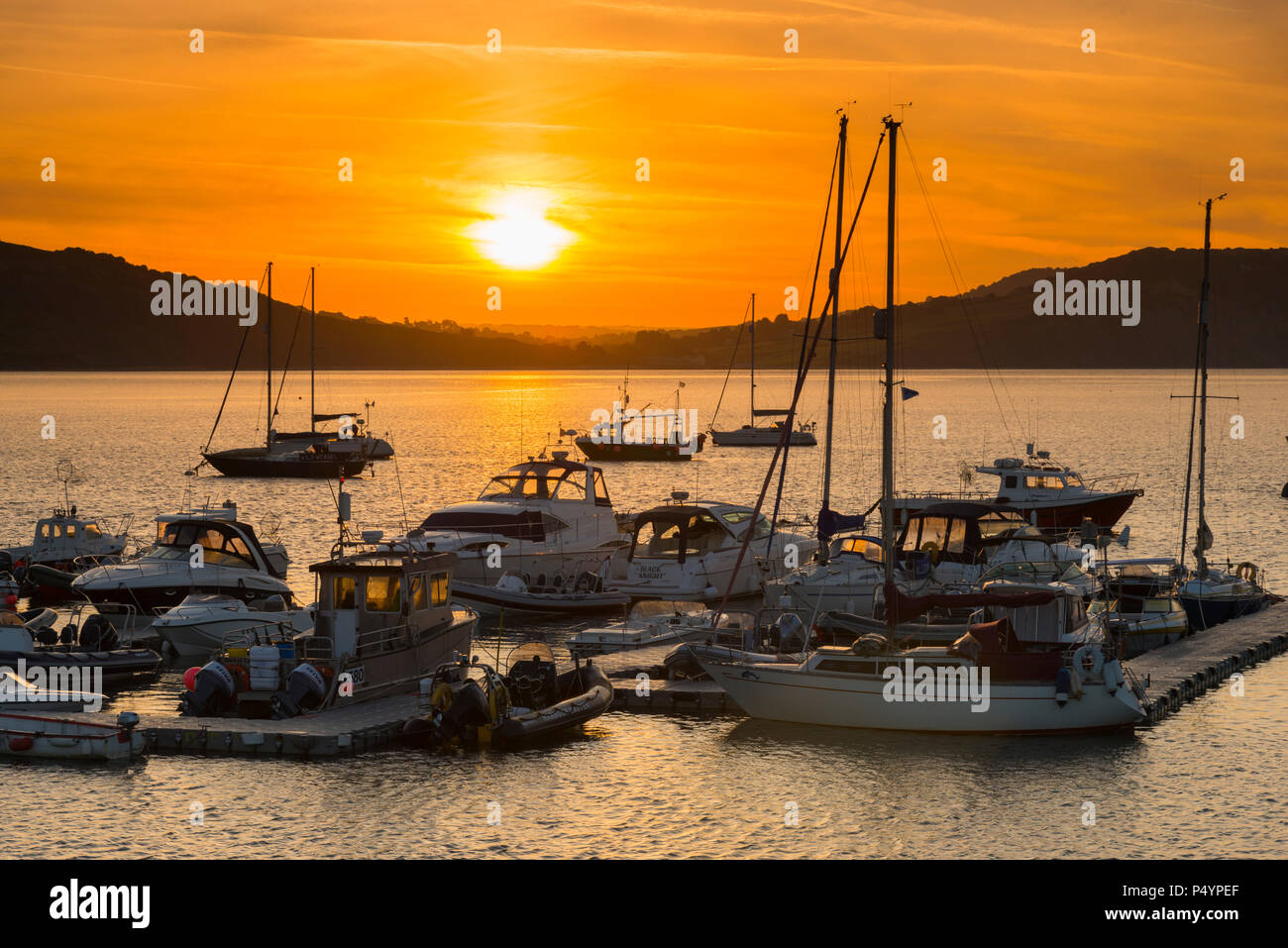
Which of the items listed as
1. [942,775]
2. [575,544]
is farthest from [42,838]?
[575,544]

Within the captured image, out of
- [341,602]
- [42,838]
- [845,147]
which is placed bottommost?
[42,838]

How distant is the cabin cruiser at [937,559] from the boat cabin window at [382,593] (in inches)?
446

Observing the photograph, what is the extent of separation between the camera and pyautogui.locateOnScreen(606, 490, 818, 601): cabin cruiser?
36.5m

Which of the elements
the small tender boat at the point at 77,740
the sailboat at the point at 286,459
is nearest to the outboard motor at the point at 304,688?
the small tender boat at the point at 77,740

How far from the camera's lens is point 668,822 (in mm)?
18984

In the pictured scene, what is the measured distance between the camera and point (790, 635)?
2669 centimetres

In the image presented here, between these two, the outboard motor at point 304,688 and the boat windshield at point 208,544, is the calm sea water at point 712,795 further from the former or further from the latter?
the boat windshield at point 208,544

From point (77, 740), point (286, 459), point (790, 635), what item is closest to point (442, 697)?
point (77, 740)

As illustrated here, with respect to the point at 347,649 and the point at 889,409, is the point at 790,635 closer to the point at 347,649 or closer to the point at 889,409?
the point at 889,409

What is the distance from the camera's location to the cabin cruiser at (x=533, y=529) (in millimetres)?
36875

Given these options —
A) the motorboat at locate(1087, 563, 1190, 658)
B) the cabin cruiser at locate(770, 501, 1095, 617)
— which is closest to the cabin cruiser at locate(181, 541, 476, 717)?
the cabin cruiser at locate(770, 501, 1095, 617)

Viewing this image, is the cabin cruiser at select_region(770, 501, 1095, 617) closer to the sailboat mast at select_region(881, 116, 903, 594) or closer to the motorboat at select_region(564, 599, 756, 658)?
the motorboat at select_region(564, 599, 756, 658)
